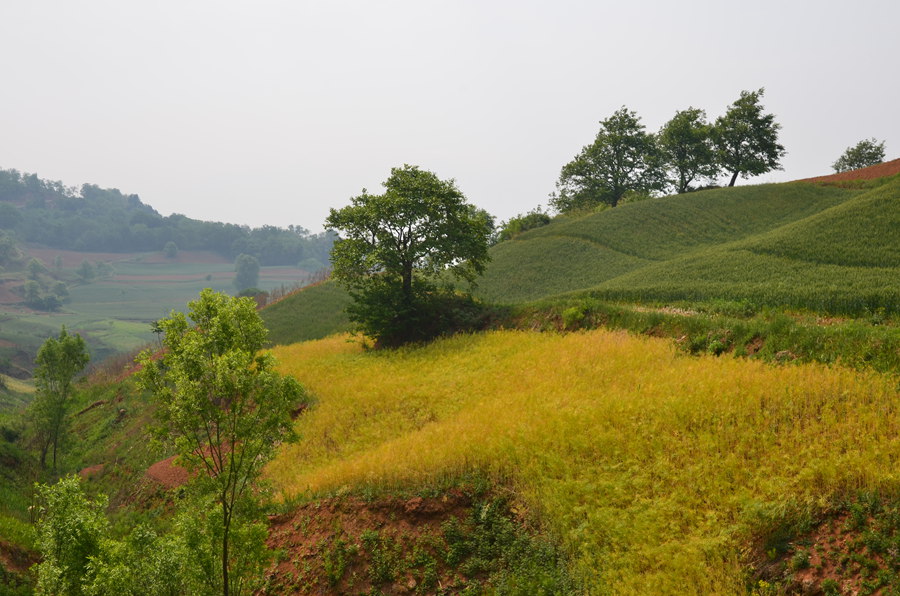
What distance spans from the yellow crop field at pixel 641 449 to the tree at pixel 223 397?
4.17 m

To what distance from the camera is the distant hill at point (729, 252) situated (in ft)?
71.2

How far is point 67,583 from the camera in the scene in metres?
8.11

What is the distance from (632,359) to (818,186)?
5198 centimetres

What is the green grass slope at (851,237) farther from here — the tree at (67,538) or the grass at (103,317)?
the grass at (103,317)

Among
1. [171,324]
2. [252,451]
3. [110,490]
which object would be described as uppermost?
[171,324]

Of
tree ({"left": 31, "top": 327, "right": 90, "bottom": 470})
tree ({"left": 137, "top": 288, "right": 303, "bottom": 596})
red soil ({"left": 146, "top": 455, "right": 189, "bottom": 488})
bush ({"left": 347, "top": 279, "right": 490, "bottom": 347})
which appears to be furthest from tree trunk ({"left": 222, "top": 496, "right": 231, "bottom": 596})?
tree ({"left": 31, "top": 327, "right": 90, "bottom": 470})

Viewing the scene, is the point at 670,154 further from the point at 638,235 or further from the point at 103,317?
the point at 103,317

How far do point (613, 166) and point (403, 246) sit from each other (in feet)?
175

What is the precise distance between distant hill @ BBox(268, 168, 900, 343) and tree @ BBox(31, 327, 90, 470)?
642 inches

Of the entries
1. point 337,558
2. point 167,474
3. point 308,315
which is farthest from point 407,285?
point 308,315

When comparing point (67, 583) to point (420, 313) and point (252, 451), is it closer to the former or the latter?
point (252, 451)

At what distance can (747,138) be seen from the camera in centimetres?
6322

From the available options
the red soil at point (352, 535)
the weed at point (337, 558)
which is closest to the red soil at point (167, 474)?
the red soil at point (352, 535)

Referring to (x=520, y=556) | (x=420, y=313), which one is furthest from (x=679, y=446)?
(x=420, y=313)
